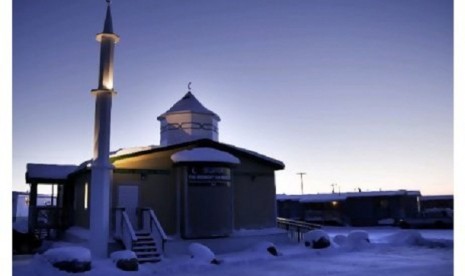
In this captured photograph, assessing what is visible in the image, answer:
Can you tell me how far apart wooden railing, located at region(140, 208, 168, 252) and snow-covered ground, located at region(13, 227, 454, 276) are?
2.91 ft

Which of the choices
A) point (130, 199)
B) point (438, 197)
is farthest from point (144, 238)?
point (438, 197)

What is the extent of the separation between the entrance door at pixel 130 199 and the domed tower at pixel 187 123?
690cm

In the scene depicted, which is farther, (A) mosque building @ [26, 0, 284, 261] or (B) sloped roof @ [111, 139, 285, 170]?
(B) sloped roof @ [111, 139, 285, 170]

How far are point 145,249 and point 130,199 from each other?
281cm

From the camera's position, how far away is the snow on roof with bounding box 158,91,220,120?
2506 cm

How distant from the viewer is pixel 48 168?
2486 centimetres

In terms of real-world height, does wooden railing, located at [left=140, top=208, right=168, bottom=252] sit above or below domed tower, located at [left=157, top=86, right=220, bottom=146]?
below

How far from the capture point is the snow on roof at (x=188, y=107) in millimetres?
25059

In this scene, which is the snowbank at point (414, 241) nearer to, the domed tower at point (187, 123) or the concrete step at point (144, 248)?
the domed tower at point (187, 123)

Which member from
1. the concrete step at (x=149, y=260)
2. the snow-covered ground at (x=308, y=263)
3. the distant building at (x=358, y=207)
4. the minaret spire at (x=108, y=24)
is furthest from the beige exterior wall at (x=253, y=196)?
the distant building at (x=358, y=207)

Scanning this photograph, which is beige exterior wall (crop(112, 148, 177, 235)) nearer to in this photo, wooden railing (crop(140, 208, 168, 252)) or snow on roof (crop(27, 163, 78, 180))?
wooden railing (crop(140, 208, 168, 252))

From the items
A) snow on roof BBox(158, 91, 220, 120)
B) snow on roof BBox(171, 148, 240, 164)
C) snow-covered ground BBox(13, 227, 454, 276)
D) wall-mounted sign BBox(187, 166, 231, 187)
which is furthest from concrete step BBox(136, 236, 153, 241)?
snow on roof BBox(158, 91, 220, 120)
